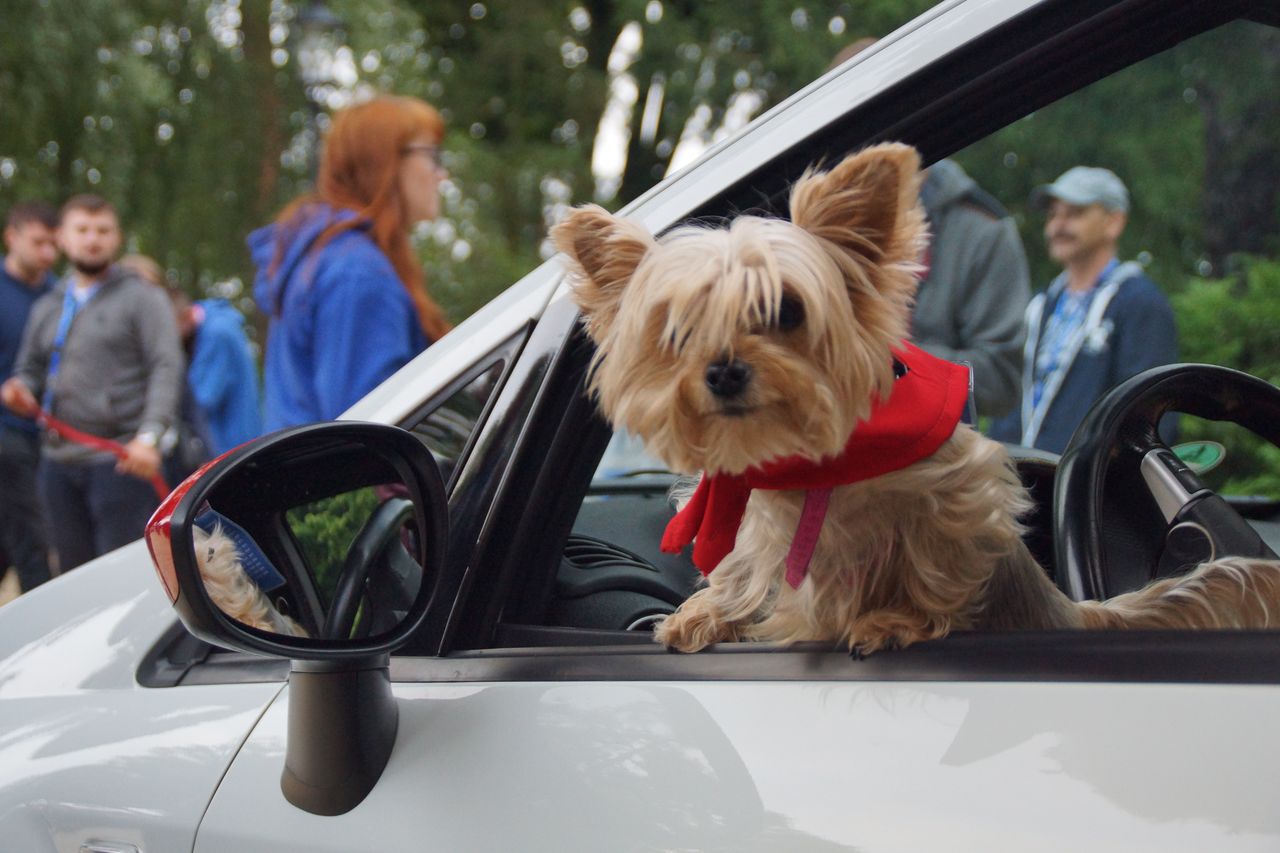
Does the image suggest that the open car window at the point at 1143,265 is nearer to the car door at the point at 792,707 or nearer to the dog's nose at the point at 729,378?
the car door at the point at 792,707

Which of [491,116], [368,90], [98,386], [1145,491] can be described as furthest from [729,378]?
[491,116]

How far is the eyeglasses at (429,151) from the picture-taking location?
393 centimetres

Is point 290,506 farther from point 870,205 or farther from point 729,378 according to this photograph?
point 870,205

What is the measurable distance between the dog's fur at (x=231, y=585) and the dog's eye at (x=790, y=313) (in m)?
0.76

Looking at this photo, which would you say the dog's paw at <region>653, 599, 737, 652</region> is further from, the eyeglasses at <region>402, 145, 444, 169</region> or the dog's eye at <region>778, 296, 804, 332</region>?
the eyeglasses at <region>402, 145, 444, 169</region>

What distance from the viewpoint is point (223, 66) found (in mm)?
16203

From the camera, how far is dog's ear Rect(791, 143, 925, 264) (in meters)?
1.50

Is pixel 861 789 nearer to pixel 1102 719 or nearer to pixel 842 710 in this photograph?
pixel 842 710

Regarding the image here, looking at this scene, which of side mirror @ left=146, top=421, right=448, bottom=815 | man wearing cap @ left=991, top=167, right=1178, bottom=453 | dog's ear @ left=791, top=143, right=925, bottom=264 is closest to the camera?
dog's ear @ left=791, top=143, right=925, bottom=264

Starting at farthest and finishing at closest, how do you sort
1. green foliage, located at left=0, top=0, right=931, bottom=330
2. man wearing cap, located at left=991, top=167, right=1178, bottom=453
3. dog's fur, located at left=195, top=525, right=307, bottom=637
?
green foliage, located at left=0, top=0, right=931, bottom=330 → man wearing cap, located at left=991, top=167, right=1178, bottom=453 → dog's fur, located at left=195, top=525, right=307, bottom=637

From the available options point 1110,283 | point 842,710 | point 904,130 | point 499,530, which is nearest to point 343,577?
point 499,530

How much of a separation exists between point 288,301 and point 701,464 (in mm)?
2357

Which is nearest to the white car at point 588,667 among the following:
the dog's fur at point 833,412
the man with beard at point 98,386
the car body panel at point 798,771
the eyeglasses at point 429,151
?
the car body panel at point 798,771

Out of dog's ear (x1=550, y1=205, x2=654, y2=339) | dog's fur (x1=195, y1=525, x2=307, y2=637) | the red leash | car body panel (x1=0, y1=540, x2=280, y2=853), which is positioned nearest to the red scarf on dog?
dog's ear (x1=550, y1=205, x2=654, y2=339)
